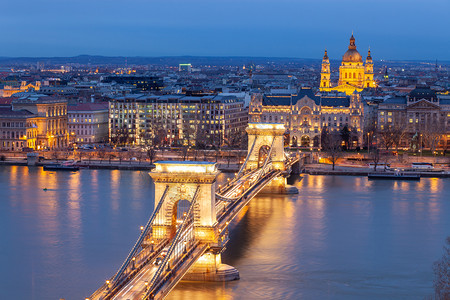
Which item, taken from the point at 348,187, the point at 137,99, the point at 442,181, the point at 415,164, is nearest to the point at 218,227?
the point at 348,187

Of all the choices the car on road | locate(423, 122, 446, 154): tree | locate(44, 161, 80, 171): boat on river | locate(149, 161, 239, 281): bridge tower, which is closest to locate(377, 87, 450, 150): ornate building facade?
locate(423, 122, 446, 154): tree

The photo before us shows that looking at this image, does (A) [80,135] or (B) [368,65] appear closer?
(A) [80,135]

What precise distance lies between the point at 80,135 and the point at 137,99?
3.10 meters

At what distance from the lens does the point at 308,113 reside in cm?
4072

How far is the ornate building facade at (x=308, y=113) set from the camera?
4047cm

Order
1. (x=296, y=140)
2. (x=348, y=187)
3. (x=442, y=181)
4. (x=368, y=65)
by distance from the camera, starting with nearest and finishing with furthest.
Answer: (x=348, y=187) < (x=442, y=181) < (x=296, y=140) < (x=368, y=65)

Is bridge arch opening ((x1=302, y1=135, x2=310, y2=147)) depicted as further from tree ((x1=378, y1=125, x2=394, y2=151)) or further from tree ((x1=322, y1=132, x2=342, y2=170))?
tree ((x1=378, y1=125, x2=394, y2=151))

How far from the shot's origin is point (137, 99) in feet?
140

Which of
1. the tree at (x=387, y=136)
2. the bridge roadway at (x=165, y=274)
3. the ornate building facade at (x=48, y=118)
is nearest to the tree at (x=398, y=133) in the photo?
the tree at (x=387, y=136)

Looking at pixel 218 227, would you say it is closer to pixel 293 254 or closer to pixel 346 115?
pixel 293 254

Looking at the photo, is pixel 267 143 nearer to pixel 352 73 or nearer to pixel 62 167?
pixel 62 167

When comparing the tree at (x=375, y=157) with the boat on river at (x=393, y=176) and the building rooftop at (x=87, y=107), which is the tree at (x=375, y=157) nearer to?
the boat on river at (x=393, y=176)

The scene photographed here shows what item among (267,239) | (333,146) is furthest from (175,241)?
(333,146)

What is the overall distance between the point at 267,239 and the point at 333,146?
16920mm
